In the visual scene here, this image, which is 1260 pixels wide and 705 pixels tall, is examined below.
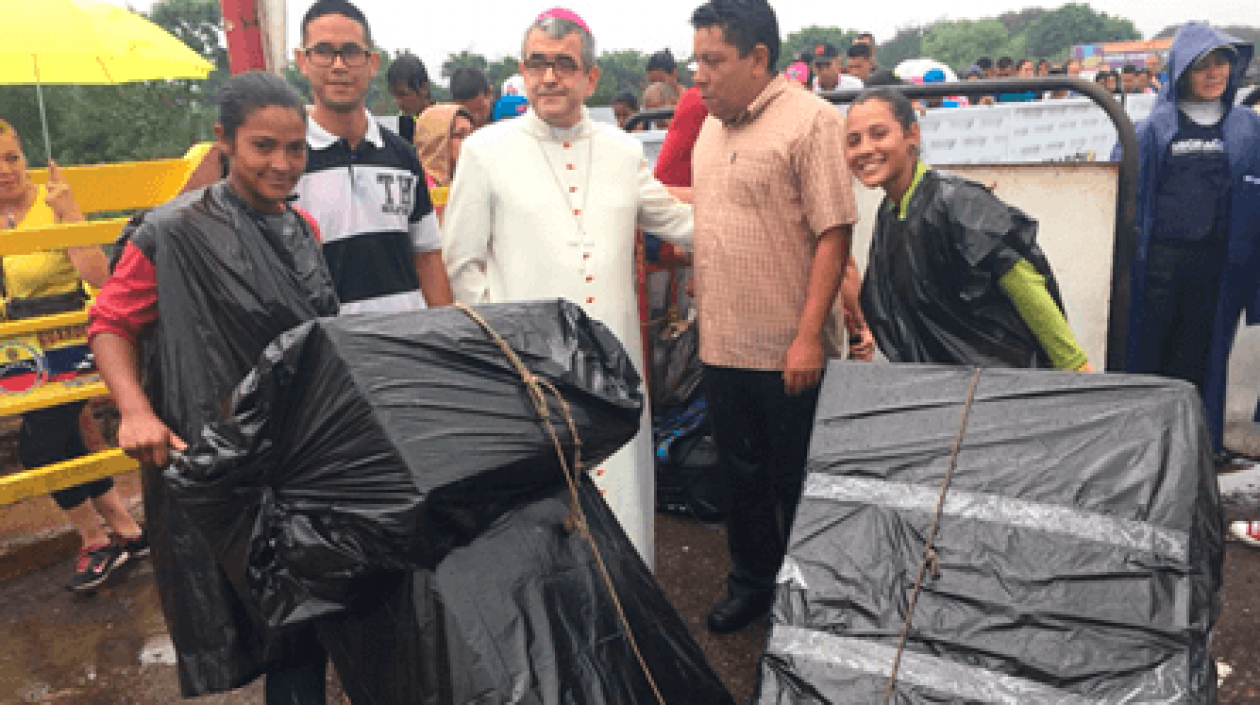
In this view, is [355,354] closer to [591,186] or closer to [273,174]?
[273,174]

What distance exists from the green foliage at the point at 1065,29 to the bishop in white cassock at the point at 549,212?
11601 centimetres

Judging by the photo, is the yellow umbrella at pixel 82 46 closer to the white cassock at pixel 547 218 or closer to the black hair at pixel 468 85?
the black hair at pixel 468 85

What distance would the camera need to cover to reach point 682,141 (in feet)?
11.8

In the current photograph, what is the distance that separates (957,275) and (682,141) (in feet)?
5.36

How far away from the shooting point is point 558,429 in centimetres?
169

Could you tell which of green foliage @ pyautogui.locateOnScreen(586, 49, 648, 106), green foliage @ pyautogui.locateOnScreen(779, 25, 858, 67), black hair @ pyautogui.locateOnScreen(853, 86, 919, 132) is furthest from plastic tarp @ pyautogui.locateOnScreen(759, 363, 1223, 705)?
green foliage @ pyautogui.locateOnScreen(779, 25, 858, 67)

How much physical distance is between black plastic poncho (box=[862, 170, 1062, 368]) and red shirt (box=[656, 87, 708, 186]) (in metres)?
1.29

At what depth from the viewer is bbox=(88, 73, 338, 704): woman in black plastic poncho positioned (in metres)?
1.89

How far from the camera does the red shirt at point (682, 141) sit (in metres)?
3.49

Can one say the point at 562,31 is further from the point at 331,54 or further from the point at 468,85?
the point at 468,85

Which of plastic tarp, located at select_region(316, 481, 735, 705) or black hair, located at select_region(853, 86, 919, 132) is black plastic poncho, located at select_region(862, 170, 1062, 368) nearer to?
black hair, located at select_region(853, 86, 919, 132)

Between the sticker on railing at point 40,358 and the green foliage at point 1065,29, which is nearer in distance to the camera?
the sticker on railing at point 40,358

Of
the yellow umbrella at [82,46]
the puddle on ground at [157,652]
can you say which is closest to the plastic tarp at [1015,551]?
the puddle on ground at [157,652]

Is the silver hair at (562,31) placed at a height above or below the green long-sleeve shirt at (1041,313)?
above
